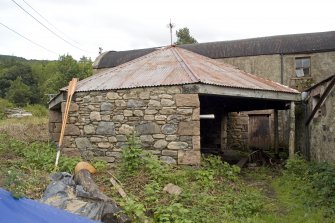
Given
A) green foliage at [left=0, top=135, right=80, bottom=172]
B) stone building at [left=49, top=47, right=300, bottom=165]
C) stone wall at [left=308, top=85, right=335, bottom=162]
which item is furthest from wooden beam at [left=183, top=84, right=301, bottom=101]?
green foliage at [left=0, top=135, right=80, bottom=172]

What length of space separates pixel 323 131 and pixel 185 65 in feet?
12.3

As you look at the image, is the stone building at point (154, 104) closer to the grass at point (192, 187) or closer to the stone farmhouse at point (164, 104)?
the stone farmhouse at point (164, 104)

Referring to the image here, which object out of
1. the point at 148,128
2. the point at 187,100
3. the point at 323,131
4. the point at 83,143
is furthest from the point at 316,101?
the point at 83,143

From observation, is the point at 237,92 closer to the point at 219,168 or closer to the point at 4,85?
the point at 219,168

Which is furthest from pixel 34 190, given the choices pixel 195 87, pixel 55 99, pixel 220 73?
pixel 220 73

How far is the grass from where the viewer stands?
17.8 feet

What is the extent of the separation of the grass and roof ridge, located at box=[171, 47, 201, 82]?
6.15 ft

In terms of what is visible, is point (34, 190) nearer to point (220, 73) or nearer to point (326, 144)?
point (220, 73)

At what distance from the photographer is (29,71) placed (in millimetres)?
40281

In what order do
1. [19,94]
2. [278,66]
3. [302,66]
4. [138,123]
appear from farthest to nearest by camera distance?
[19,94] < [278,66] < [302,66] < [138,123]

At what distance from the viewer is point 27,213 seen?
4000 millimetres

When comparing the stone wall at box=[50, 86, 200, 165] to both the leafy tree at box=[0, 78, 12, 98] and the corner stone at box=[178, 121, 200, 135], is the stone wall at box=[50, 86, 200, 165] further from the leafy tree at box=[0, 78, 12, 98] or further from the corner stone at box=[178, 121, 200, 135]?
the leafy tree at box=[0, 78, 12, 98]

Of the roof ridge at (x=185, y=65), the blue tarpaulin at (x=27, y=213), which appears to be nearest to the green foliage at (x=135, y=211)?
the blue tarpaulin at (x=27, y=213)

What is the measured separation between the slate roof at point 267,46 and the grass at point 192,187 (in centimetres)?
830
